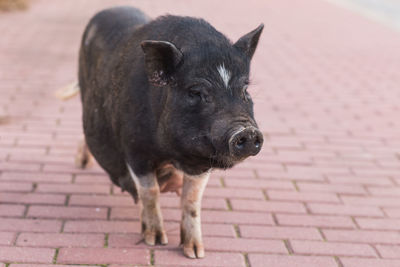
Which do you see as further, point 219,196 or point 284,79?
point 284,79

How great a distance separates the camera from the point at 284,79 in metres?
7.94

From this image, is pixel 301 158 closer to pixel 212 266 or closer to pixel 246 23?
pixel 212 266

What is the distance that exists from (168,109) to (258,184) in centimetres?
176

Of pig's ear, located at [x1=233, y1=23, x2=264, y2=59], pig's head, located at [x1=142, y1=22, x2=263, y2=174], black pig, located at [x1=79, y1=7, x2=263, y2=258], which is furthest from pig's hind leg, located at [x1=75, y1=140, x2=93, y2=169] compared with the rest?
pig's ear, located at [x1=233, y1=23, x2=264, y2=59]

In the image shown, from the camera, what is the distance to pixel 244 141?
2688 millimetres

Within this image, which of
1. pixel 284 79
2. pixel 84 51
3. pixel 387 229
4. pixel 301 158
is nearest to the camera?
pixel 387 229

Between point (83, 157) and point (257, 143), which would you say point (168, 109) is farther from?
point (83, 157)

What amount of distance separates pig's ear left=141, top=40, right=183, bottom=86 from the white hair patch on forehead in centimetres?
21

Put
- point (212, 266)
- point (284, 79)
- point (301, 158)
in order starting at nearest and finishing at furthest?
point (212, 266), point (301, 158), point (284, 79)

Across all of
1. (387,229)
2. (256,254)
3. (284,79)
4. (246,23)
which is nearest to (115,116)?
(256,254)

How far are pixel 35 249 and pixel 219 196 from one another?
144cm

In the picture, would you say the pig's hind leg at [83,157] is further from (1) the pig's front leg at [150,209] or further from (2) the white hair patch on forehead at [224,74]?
(2) the white hair patch on forehead at [224,74]

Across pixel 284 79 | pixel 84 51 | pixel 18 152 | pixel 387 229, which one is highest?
pixel 84 51

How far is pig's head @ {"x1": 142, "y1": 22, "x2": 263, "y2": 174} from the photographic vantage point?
287 centimetres
